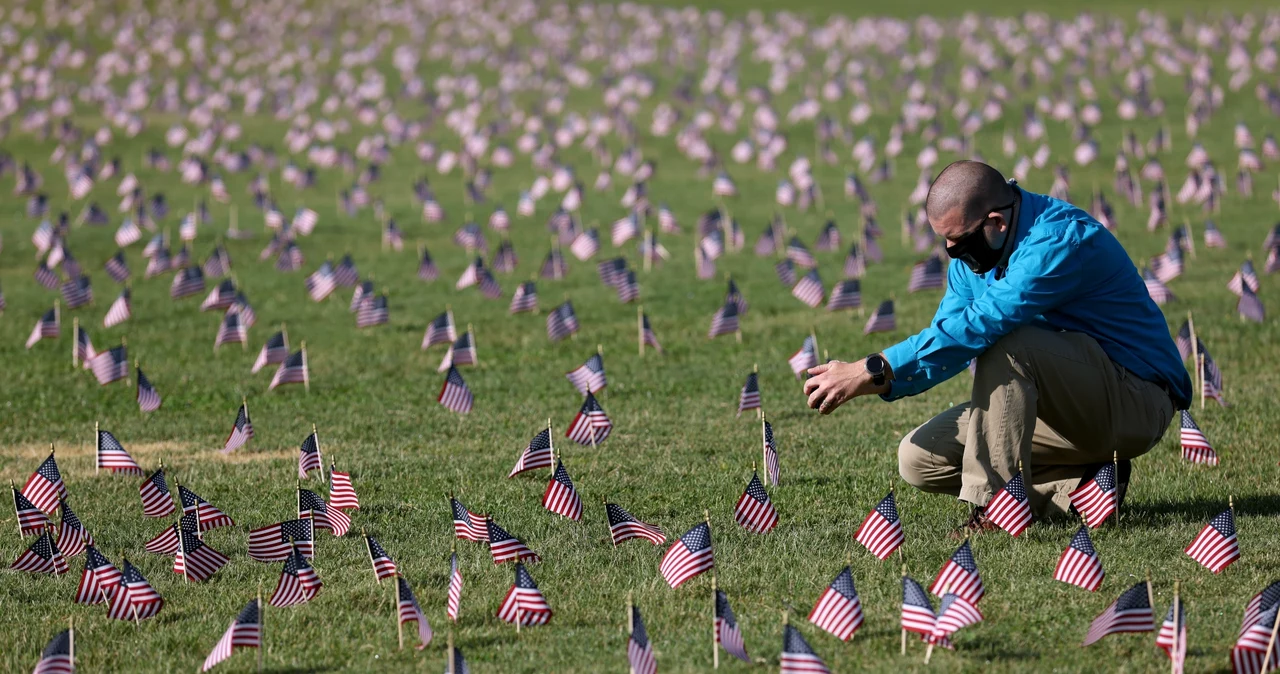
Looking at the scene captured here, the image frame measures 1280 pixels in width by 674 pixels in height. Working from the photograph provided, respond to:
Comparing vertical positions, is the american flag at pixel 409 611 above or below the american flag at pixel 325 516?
above

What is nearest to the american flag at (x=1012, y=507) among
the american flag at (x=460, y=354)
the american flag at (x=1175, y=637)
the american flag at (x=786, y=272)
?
the american flag at (x=1175, y=637)

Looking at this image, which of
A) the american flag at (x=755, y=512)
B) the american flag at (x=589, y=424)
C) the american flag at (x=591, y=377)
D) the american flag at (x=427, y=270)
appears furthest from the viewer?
the american flag at (x=427, y=270)

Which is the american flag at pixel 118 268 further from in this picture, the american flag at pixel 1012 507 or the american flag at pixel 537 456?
the american flag at pixel 1012 507

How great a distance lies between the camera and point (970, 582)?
6285 millimetres

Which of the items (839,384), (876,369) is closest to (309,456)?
(839,384)

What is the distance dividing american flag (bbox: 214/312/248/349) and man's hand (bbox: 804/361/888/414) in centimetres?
788

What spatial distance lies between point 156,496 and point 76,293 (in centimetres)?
830

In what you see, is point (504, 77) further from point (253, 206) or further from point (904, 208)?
point (904, 208)

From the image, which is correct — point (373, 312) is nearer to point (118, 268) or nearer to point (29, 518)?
point (118, 268)

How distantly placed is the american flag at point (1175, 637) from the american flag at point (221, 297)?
36.5 feet

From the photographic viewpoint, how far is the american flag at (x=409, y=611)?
618cm

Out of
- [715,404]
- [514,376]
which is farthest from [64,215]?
[715,404]

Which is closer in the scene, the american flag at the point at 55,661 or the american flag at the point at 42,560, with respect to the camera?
the american flag at the point at 55,661

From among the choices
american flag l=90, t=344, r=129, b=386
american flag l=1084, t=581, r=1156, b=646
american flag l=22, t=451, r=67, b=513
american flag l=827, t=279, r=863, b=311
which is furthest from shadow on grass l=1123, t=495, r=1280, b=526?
american flag l=90, t=344, r=129, b=386
